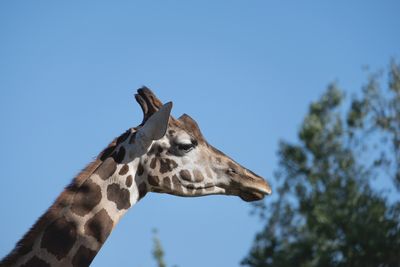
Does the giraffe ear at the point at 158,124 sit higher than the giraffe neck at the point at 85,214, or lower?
higher

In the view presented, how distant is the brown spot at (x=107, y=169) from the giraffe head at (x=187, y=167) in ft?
0.86

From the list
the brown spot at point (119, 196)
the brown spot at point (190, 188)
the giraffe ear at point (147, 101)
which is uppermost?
the giraffe ear at point (147, 101)

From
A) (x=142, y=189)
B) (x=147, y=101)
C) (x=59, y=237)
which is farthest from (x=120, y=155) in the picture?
(x=59, y=237)

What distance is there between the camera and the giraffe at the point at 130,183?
237 inches

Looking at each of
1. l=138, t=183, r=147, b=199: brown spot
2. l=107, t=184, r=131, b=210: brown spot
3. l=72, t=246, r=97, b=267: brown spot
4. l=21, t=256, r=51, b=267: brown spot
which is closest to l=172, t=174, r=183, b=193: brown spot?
l=138, t=183, r=147, b=199: brown spot

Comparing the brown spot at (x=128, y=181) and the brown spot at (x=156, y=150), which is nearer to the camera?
the brown spot at (x=128, y=181)

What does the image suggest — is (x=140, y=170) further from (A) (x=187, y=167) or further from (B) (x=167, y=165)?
(A) (x=187, y=167)

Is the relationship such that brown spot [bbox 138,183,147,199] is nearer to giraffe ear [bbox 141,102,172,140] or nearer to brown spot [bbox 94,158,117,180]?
brown spot [bbox 94,158,117,180]

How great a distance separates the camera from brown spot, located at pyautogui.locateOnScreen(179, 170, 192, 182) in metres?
7.05

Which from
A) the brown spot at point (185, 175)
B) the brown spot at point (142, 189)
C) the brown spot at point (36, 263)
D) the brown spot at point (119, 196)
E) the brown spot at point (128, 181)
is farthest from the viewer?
the brown spot at point (185, 175)

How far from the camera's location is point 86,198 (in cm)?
639

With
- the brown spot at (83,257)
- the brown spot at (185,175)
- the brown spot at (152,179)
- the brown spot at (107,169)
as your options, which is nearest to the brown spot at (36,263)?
the brown spot at (83,257)

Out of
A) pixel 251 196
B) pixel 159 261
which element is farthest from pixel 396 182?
pixel 251 196

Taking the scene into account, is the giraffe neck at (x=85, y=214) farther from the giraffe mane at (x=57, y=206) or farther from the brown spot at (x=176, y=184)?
the brown spot at (x=176, y=184)
